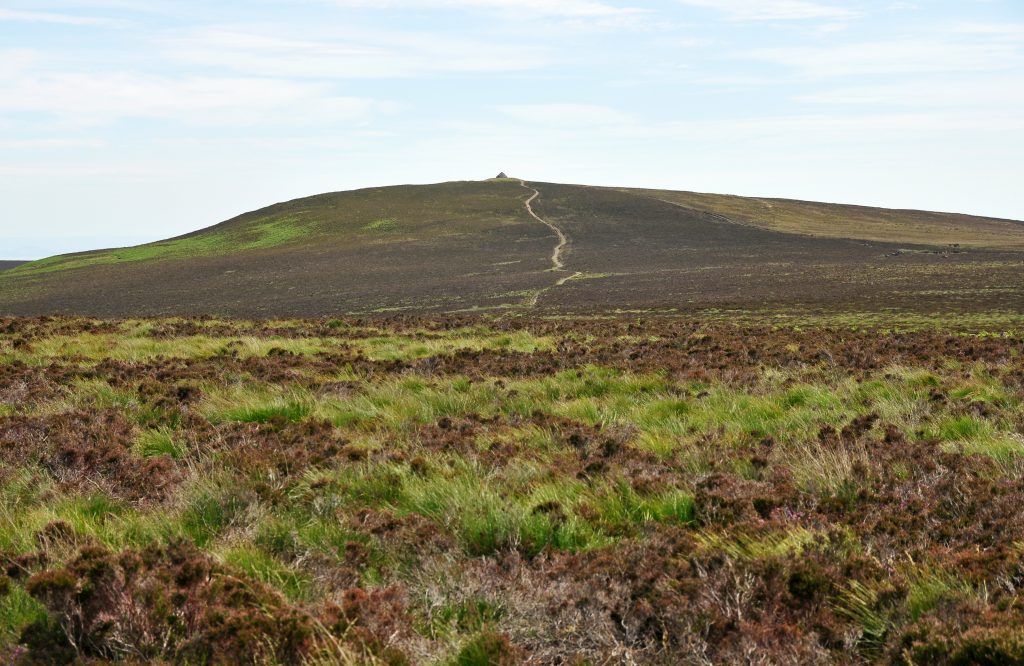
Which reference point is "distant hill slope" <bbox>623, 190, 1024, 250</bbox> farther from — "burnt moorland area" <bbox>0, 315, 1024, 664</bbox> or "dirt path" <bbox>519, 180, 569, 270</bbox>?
"burnt moorland area" <bbox>0, 315, 1024, 664</bbox>

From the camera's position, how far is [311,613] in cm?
366

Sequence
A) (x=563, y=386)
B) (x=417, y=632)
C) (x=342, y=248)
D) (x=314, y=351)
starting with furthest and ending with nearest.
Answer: (x=342, y=248) → (x=314, y=351) → (x=563, y=386) → (x=417, y=632)

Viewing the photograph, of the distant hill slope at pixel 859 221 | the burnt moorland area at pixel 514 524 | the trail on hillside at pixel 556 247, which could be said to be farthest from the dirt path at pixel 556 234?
the burnt moorland area at pixel 514 524

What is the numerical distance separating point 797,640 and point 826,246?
92.5m

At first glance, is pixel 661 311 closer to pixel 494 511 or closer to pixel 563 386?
pixel 563 386

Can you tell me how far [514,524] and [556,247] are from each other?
8575 centimetres

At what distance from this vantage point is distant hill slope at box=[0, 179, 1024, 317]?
5419 centimetres

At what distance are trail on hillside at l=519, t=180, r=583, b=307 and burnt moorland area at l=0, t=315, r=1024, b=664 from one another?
139ft

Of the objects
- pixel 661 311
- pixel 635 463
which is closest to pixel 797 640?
pixel 635 463

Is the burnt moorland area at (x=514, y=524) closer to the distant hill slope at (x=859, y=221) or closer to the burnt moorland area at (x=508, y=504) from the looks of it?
the burnt moorland area at (x=508, y=504)

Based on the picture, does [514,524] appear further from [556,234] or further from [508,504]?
[556,234]

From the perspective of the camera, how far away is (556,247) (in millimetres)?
89750

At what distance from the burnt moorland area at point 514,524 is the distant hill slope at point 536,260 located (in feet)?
121

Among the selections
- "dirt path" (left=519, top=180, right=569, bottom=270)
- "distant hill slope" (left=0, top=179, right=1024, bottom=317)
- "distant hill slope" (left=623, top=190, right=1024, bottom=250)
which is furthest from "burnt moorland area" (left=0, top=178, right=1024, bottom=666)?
"distant hill slope" (left=623, top=190, right=1024, bottom=250)
